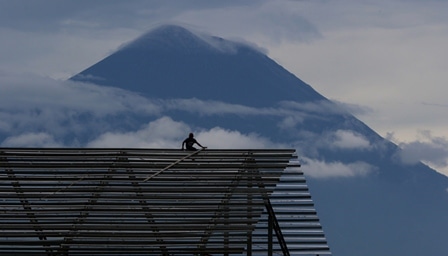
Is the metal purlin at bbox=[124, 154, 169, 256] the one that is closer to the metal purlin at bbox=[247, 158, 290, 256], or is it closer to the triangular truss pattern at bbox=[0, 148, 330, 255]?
the triangular truss pattern at bbox=[0, 148, 330, 255]

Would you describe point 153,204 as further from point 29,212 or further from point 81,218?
point 29,212

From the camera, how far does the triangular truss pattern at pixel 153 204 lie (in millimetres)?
32188

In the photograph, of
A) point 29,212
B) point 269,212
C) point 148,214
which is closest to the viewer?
point 29,212

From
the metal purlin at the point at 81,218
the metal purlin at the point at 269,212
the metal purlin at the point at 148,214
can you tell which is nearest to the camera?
the metal purlin at the point at 81,218

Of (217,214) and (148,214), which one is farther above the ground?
(148,214)

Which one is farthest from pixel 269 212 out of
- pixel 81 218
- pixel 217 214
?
pixel 81 218

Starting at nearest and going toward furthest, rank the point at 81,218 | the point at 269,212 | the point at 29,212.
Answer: the point at 29,212
the point at 81,218
the point at 269,212

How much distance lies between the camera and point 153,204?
107 feet

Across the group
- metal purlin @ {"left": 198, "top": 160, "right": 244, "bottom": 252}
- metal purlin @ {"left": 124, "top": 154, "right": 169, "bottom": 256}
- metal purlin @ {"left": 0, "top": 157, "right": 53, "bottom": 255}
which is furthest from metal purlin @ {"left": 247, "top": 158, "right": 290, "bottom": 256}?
metal purlin @ {"left": 0, "top": 157, "right": 53, "bottom": 255}

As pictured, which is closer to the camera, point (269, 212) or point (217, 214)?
point (217, 214)

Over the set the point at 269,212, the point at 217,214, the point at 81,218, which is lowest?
the point at 217,214

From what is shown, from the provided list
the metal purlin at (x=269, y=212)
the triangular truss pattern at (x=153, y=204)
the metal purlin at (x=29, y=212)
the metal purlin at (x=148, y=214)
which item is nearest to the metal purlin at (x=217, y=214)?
the triangular truss pattern at (x=153, y=204)

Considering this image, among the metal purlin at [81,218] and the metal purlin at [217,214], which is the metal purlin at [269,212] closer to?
the metal purlin at [217,214]

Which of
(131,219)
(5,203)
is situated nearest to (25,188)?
(5,203)
